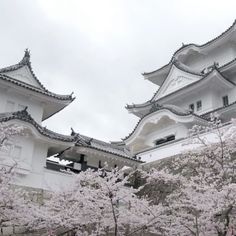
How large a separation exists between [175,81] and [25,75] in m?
9.97

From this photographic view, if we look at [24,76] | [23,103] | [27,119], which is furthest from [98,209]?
[24,76]

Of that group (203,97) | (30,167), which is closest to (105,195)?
(30,167)

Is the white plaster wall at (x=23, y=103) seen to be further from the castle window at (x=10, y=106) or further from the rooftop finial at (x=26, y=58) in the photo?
the rooftop finial at (x=26, y=58)

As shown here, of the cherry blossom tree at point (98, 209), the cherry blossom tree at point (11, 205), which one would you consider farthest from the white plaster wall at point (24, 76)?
the cherry blossom tree at point (98, 209)

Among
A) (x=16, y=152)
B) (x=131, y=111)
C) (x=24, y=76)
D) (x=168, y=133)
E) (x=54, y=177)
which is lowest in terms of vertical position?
(x=54, y=177)

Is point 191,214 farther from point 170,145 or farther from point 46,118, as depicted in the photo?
point 46,118

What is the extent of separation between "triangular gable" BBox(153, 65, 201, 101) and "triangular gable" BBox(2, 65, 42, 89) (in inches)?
353

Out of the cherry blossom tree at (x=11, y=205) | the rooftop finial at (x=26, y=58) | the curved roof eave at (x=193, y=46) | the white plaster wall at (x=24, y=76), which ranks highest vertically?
the curved roof eave at (x=193, y=46)

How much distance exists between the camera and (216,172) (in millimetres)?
10898

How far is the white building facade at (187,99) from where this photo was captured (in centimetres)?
2061

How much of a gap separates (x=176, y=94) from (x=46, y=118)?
27.3 feet

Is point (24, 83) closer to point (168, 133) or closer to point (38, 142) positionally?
point (38, 142)

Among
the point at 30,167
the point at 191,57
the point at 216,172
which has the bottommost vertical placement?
the point at 216,172

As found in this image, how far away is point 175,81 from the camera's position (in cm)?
2500
